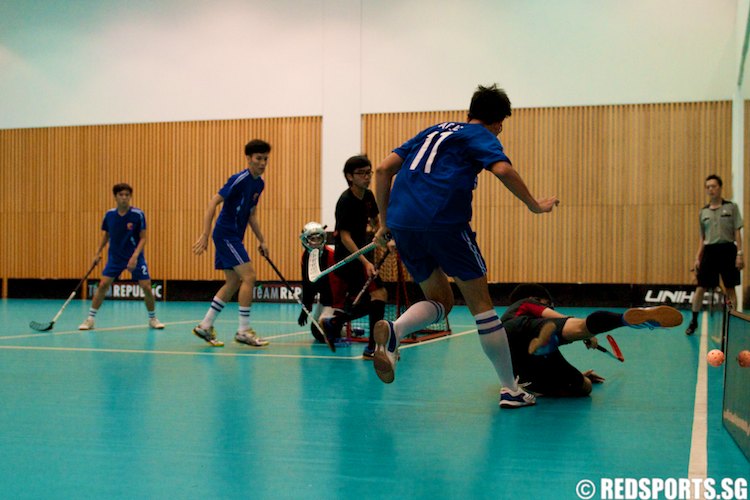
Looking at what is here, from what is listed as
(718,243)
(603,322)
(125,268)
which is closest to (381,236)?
(603,322)

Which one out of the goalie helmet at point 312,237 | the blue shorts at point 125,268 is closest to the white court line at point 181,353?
the goalie helmet at point 312,237

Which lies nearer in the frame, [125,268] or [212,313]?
[212,313]

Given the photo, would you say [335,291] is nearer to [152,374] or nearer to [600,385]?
[152,374]

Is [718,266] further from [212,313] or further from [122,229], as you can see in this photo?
[122,229]

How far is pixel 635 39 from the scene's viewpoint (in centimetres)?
1312

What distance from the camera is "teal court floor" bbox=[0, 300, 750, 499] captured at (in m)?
2.41

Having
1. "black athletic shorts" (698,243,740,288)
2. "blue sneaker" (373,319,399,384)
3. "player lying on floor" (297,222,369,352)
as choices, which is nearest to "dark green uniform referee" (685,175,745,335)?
"black athletic shorts" (698,243,740,288)

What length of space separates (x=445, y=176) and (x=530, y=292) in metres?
1.17

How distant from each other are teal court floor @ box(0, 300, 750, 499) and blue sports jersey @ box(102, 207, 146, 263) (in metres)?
3.07

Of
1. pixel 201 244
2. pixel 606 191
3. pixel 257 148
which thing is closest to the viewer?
pixel 201 244

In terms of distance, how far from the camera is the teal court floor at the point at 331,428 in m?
2.41

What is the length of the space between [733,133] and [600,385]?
9742 millimetres

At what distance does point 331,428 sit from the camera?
321 centimetres

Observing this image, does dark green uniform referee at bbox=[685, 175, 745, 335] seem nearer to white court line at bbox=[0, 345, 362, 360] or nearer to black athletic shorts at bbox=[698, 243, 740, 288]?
black athletic shorts at bbox=[698, 243, 740, 288]
